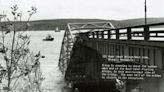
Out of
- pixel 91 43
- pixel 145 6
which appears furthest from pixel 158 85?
pixel 91 43

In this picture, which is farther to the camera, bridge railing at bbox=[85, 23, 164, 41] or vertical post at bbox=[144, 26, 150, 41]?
vertical post at bbox=[144, 26, 150, 41]

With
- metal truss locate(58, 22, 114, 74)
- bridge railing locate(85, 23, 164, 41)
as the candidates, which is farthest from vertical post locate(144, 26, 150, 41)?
metal truss locate(58, 22, 114, 74)

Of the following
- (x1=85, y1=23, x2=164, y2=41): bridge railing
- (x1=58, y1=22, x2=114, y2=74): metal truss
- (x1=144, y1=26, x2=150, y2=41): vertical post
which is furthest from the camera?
(x1=58, y1=22, x2=114, y2=74): metal truss

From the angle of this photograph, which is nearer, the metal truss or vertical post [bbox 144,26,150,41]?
vertical post [bbox 144,26,150,41]

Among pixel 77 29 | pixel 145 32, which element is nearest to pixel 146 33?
pixel 145 32

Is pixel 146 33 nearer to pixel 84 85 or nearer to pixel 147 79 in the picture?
pixel 147 79

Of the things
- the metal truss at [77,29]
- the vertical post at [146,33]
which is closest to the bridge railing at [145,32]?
the vertical post at [146,33]

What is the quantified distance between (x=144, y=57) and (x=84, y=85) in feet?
29.9

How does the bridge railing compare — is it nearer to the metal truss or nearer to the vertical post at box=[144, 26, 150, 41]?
the vertical post at box=[144, 26, 150, 41]

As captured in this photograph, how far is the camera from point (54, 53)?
63.9m

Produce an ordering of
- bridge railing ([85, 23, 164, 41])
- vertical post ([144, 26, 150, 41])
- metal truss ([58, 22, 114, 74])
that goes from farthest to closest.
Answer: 1. metal truss ([58, 22, 114, 74])
2. vertical post ([144, 26, 150, 41])
3. bridge railing ([85, 23, 164, 41])

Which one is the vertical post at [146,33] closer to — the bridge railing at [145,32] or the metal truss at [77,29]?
the bridge railing at [145,32]

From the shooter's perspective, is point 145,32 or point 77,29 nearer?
point 145,32

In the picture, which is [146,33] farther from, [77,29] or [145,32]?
[77,29]
